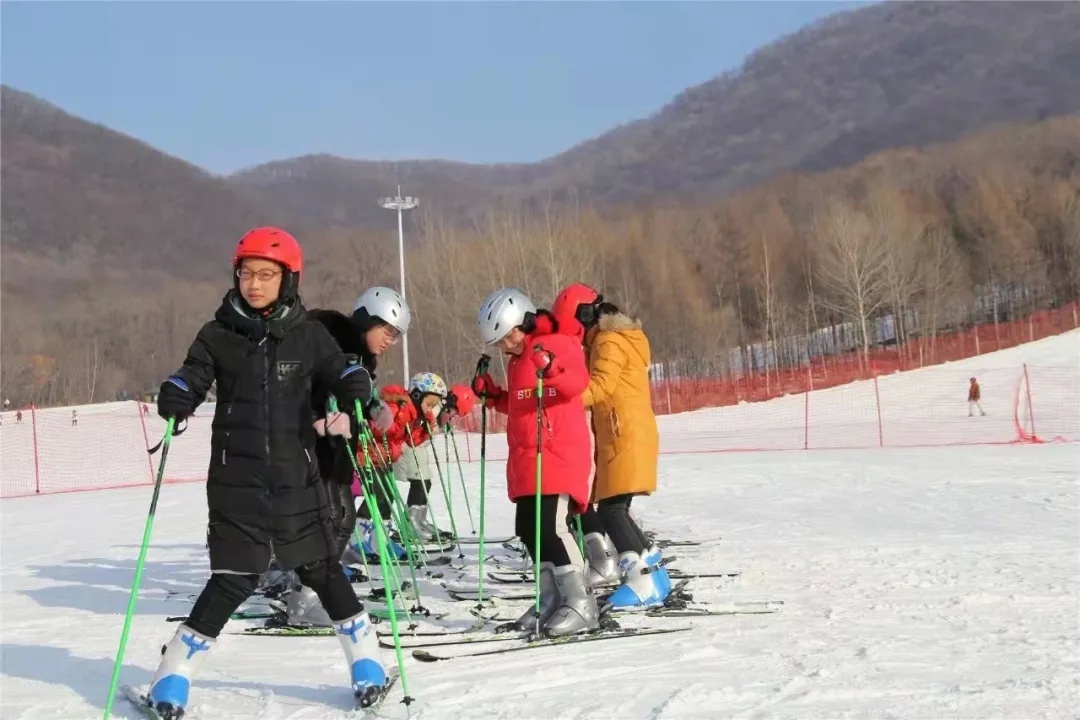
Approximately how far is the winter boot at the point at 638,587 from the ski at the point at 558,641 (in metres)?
0.61

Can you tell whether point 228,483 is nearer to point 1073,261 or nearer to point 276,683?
point 276,683

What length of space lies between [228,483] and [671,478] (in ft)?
36.0

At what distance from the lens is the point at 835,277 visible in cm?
4747

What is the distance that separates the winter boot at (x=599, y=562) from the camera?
652 cm

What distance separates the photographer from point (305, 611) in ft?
18.4

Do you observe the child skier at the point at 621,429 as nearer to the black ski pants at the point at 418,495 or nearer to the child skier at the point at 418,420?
the child skier at the point at 418,420

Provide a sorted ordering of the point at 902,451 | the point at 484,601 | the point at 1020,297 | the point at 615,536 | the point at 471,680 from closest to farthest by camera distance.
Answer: the point at 471,680 < the point at 615,536 < the point at 484,601 < the point at 902,451 < the point at 1020,297

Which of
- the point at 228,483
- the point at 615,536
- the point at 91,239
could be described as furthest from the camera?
the point at 91,239

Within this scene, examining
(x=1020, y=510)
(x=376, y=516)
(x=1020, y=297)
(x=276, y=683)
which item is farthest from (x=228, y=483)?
(x=1020, y=297)

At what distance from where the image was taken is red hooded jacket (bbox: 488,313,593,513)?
16.9 ft

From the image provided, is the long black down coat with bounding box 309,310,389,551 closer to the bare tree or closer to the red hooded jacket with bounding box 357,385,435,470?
the red hooded jacket with bounding box 357,385,435,470

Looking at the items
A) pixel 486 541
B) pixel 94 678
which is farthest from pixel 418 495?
pixel 94 678

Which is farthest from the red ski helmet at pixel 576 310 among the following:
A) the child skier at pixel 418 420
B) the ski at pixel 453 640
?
the ski at pixel 453 640

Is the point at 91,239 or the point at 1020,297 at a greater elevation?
the point at 91,239
